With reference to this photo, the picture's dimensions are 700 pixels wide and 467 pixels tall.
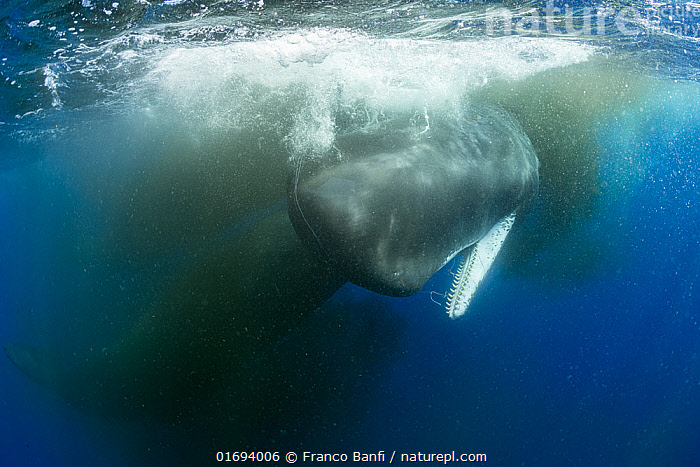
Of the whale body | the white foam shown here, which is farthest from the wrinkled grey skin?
the white foam

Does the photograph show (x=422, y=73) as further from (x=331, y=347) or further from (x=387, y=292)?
(x=331, y=347)

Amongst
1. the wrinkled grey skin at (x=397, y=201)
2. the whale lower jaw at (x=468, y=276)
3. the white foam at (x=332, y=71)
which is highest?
the white foam at (x=332, y=71)

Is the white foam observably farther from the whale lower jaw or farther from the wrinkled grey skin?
the whale lower jaw

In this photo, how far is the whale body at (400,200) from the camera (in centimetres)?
337

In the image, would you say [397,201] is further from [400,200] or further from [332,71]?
[332,71]

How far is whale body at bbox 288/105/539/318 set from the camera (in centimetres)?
337

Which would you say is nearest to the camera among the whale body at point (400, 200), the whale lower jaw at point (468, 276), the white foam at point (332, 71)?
the whale body at point (400, 200)

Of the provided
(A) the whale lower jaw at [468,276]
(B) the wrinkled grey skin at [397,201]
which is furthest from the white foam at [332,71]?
(A) the whale lower jaw at [468,276]

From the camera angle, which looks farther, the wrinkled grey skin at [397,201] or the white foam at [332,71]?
the white foam at [332,71]

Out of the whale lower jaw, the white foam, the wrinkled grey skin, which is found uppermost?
the white foam

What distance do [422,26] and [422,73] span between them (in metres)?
1.33

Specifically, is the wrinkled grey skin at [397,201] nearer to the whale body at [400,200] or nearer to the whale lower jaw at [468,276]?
the whale body at [400,200]

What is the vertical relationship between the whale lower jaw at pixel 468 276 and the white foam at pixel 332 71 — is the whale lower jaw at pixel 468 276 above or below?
below

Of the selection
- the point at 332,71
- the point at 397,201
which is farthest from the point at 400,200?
the point at 332,71
